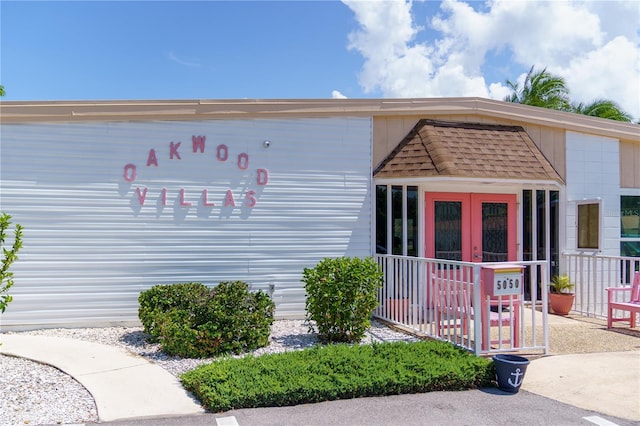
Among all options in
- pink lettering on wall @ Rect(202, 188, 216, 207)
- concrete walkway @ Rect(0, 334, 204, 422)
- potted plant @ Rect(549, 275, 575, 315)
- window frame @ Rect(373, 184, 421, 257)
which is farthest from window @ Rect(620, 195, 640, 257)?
concrete walkway @ Rect(0, 334, 204, 422)

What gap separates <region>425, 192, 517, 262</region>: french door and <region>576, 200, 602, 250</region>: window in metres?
1.33

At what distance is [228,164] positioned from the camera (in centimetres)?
861

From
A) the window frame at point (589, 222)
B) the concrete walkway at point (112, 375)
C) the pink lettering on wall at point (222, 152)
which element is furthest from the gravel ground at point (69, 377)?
the window frame at point (589, 222)

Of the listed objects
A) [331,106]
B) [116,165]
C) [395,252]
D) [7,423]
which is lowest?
[7,423]

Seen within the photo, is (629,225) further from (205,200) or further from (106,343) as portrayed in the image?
(106,343)

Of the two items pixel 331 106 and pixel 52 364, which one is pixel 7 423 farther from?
pixel 331 106

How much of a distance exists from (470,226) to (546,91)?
12.4m

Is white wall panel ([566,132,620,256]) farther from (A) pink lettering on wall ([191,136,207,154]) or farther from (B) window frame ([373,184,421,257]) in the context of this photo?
(A) pink lettering on wall ([191,136,207,154])

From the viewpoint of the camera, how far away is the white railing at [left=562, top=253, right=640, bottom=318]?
30.9 ft

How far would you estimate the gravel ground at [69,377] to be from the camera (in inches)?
183

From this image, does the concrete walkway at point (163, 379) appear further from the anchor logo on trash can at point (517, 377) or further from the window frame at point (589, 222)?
the window frame at point (589, 222)

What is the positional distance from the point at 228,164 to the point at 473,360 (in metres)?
5.04

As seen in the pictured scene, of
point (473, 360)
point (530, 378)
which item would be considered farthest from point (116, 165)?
point (530, 378)

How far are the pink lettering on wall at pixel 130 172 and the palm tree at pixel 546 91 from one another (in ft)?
52.4
